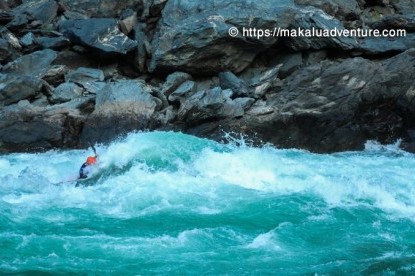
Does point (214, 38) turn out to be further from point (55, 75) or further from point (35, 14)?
point (35, 14)

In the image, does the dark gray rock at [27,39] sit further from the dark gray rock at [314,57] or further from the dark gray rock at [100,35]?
the dark gray rock at [314,57]

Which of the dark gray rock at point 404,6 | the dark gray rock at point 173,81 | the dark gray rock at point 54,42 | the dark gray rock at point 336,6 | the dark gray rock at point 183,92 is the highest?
the dark gray rock at point 404,6

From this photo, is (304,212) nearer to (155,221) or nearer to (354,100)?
(155,221)

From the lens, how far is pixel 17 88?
1425cm

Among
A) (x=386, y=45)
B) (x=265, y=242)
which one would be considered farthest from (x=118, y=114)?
(x=386, y=45)

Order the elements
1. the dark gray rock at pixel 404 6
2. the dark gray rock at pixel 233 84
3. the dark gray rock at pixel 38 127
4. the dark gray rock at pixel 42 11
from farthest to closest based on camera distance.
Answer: the dark gray rock at pixel 404 6 < the dark gray rock at pixel 42 11 < the dark gray rock at pixel 233 84 < the dark gray rock at pixel 38 127

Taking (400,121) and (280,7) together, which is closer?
(400,121)

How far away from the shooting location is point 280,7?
634 inches

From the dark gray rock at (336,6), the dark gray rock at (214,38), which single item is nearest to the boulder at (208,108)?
the dark gray rock at (214,38)

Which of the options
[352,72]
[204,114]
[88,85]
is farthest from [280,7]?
[88,85]

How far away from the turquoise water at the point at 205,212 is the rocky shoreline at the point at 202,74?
1131 millimetres

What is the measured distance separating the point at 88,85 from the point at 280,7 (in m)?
5.52

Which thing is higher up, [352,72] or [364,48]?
[364,48]

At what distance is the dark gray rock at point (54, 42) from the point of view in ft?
54.3
